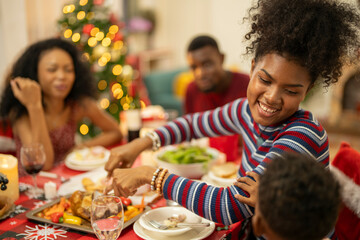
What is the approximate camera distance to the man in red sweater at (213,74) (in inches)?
108

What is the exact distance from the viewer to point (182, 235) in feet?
4.20

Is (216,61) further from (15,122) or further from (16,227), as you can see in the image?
(16,227)

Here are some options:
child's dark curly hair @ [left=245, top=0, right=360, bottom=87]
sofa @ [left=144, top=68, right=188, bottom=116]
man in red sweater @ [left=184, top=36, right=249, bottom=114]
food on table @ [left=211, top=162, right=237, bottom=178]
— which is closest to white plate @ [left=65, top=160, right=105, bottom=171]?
food on table @ [left=211, top=162, right=237, bottom=178]

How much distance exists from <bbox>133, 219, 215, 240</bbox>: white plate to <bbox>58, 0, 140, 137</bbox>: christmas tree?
240 cm

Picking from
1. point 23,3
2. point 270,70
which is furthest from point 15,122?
point 23,3

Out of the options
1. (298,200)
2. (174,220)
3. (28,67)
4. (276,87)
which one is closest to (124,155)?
(174,220)

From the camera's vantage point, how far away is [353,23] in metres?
1.32

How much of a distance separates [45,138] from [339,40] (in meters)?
1.56

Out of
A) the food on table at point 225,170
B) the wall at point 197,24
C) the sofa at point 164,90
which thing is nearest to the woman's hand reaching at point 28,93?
the food on table at point 225,170

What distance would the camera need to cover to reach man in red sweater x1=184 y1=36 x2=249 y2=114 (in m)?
2.75

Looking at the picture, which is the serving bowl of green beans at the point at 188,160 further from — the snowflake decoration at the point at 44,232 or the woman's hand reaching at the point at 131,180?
the snowflake decoration at the point at 44,232

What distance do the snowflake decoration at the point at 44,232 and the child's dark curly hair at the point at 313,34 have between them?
3.20 feet

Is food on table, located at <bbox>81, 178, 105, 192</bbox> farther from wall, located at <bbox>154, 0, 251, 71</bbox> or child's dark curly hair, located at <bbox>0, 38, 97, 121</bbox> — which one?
wall, located at <bbox>154, 0, 251, 71</bbox>

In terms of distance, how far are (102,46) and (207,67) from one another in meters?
1.38
